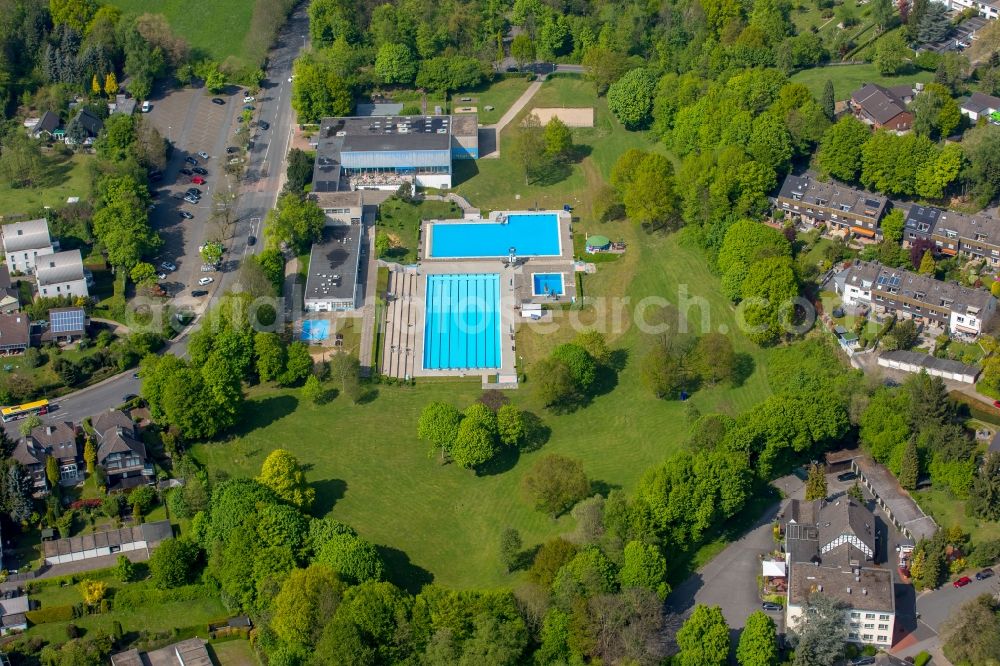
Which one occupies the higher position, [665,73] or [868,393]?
[665,73]

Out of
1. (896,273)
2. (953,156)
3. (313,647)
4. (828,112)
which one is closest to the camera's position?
(313,647)

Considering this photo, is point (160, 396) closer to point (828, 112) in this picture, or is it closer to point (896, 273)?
point (896, 273)

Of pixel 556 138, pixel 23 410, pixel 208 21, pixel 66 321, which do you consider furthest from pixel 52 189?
pixel 556 138

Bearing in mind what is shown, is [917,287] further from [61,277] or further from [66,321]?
[61,277]

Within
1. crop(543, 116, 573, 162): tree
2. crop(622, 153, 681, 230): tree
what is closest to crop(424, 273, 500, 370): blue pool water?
crop(622, 153, 681, 230): tree

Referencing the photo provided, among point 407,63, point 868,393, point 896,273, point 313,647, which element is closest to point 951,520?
point 868,393

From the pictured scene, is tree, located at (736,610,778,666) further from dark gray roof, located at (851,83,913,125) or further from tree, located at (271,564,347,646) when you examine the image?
dark gray roof, located at (851,83,913,125)
